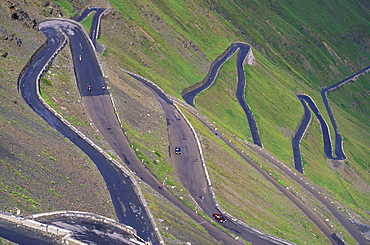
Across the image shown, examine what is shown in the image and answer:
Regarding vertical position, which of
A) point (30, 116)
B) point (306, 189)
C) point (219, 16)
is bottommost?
point (30, 116)

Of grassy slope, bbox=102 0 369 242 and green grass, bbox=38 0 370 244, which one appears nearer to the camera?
Answer: green grass, bbox=38 0 370 244

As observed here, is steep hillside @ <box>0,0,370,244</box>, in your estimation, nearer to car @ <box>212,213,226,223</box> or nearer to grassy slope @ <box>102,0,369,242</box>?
grassy slope @ <box>102,0,369,242</box>

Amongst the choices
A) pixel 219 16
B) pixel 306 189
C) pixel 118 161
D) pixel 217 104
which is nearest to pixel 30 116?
pixel 118 161

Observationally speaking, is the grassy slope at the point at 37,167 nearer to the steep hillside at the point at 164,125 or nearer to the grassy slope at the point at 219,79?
the steep hillside at the point at 164,125

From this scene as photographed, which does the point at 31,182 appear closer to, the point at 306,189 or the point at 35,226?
the point at 35,226

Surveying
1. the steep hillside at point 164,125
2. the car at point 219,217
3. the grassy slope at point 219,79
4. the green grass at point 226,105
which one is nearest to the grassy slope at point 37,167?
the steep hillside at point 164,125


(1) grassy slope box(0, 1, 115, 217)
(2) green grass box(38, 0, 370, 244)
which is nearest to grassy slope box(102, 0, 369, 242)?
(2) green grass box(38, 0, 370, 244)

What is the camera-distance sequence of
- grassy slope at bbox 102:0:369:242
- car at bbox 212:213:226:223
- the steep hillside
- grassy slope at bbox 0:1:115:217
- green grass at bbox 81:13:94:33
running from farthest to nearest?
grassy slope at bbox 102:0:369:242 < green grass at bbox 81:13:94:33 < car at bbox 212:213:226:223 < the steep hillside < grassy slope at bbox 0:1:115:217

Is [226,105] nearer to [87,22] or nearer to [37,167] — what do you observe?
[87,22]

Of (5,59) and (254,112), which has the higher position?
(254,112)
